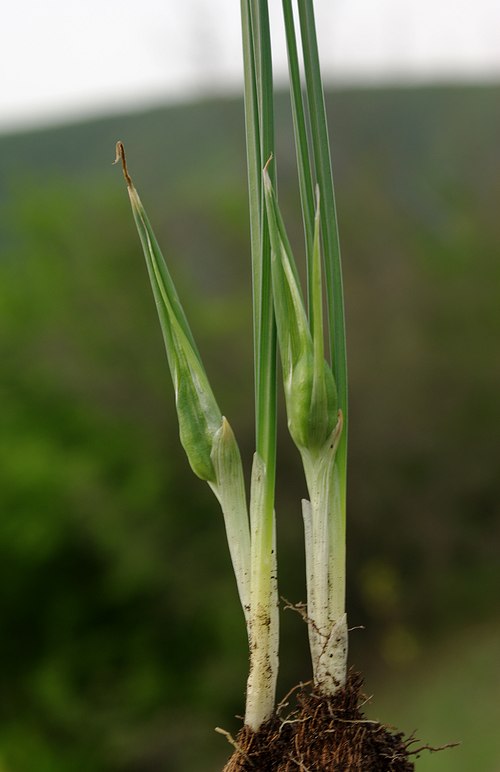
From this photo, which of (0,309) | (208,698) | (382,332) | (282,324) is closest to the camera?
(282,324)

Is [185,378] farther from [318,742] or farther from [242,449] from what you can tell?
[242,449]

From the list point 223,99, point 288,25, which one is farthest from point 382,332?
point 288,25

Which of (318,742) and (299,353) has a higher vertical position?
(299,353)

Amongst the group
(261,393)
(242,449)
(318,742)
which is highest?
(242,449)

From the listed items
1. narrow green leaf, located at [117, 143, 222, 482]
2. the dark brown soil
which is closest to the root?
the dark brown soil

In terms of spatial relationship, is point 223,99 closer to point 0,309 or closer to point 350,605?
point 0,309

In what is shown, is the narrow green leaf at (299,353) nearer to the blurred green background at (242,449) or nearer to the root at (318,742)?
the root at (318,742)

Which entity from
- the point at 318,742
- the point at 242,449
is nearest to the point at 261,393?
the point at 318,742

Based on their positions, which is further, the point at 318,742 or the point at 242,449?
the point at 242,449
